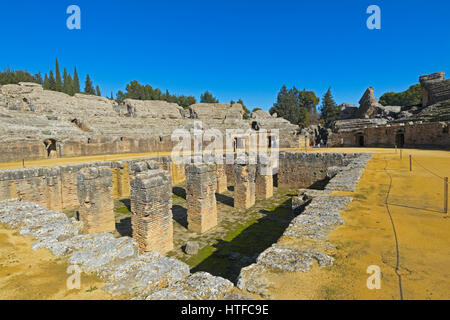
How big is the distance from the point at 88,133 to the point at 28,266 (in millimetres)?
18982

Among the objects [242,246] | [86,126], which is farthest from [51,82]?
[242,246]

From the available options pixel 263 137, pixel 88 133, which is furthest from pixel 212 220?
pixel 263 137

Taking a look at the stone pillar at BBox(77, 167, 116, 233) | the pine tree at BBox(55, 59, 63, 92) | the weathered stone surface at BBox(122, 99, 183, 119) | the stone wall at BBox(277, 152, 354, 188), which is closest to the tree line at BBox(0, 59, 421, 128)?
the pine tree at BBox(55, 59, 63, 92)

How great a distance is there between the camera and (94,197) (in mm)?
7332

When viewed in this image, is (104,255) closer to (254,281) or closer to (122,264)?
(122,264)

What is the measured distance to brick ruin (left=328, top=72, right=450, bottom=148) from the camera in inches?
691

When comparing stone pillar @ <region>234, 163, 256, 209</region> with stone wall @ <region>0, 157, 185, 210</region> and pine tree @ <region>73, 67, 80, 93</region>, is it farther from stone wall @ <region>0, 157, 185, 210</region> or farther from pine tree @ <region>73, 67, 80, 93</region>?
pine tree @ <region>73, 67, 80, 93</region>

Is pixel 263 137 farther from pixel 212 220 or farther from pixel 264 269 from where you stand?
pixel 264 269

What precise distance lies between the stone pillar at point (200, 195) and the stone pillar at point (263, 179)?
4365 millimetres

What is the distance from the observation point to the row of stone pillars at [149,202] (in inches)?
242

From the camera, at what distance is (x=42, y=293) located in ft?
7.69

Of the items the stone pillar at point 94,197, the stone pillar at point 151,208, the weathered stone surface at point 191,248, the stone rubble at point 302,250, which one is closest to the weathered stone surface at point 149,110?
the stone pillar at point 94,197

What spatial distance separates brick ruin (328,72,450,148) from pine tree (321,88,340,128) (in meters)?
15.4

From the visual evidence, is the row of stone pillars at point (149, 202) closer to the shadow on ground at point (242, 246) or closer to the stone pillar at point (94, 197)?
the stone pillar at point (94, 197)
